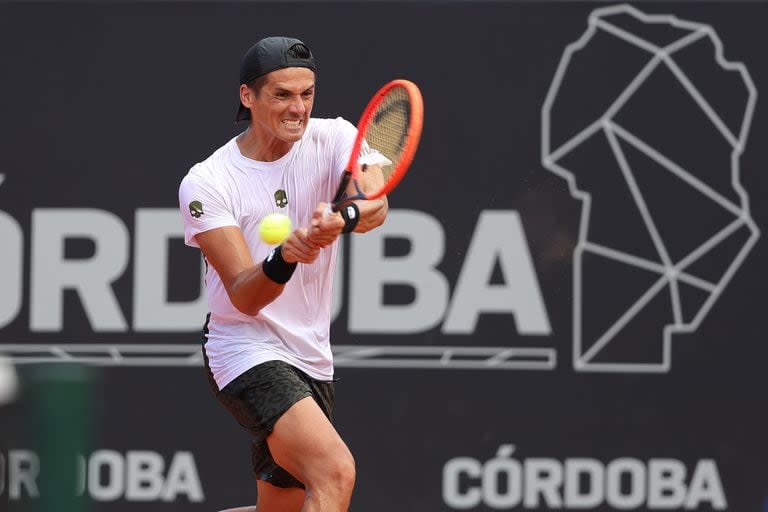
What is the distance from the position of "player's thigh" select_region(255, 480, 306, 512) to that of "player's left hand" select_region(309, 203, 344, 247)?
1044 millimetres

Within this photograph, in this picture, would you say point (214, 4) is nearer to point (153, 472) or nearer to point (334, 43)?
point (334, 43)

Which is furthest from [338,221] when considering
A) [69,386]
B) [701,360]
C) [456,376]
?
[701,360]

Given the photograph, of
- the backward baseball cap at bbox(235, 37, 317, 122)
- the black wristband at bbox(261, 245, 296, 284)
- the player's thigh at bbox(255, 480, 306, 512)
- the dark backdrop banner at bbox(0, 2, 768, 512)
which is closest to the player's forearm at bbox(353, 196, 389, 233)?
the black wristband at bbox(261, 245, 296, 284)

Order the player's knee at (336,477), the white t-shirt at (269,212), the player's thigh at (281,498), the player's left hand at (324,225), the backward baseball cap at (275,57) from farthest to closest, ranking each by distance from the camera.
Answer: the player's thigh at (281,498) → the white t-shirt at (269,212) → the backward baseball cap at (275,57) → the player's knee at (336,477) → the player's left hand at (324,225)

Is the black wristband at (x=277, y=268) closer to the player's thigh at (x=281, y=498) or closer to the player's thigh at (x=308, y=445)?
the player's thigh at (x=308, y=445)

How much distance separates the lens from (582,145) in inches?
249

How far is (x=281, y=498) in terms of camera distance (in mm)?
5082

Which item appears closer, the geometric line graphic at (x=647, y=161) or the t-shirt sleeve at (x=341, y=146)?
the t-shirt sleeve at (x=341, y=146)

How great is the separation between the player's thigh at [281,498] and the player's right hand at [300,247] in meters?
0.95

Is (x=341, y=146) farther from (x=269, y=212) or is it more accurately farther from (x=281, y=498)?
(x=281, y=498)

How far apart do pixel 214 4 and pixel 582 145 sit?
63.2 inches

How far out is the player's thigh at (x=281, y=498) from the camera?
5070mm

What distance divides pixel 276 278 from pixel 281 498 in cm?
89

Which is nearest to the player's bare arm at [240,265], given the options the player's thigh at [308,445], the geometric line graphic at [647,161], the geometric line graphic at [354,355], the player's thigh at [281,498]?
the player's thigh at [308,445]
